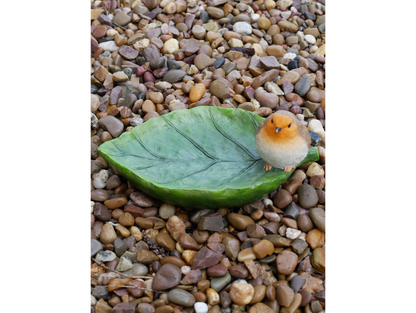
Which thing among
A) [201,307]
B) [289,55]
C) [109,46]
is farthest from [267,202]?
[109,46]

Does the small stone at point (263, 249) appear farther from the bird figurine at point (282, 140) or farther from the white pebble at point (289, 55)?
the white pebble at point (289, 55)

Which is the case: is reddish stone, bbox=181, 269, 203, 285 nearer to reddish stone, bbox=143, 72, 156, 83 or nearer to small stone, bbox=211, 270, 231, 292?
small stone, bbox=211, 270, 231, 292

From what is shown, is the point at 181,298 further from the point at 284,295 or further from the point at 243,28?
the point at 243,28

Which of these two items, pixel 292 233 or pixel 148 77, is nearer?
pixel 292 233

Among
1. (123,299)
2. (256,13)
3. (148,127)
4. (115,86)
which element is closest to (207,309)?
(123,299)

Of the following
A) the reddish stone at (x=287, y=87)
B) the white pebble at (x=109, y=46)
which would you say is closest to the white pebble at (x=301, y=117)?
the reddish stone at (x=287, y=87)
